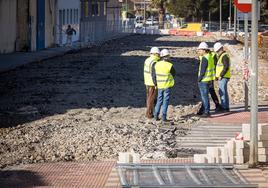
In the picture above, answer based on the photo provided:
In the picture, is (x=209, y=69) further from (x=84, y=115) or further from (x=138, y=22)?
(x=138, y=22)

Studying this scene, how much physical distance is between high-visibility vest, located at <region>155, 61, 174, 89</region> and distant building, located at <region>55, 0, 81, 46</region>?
40.6 metres

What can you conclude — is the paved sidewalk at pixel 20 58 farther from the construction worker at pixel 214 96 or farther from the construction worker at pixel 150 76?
the construction worker at pixel 150 76

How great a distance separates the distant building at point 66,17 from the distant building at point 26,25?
2.41 m

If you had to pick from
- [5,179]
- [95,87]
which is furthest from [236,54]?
[5,179]

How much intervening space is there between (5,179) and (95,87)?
587 inches

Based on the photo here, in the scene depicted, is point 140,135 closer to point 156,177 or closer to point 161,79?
point 161,79

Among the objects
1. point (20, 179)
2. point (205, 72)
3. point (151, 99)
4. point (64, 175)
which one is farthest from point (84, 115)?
point (20, 179)

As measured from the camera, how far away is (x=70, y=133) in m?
15.2

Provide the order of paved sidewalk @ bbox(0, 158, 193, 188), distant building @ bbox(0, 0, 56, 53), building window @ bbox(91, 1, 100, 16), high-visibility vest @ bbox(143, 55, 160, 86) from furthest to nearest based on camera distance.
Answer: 1. building window @ bbox(91, 1, 100, 16)
2. distant building @ bbox(0, 0, 56, 53)
3. high-visibility vest @ bbox(143, 55, 160, 86)
4. paved sidewalk @ bbox(0, 158, 193, 188)

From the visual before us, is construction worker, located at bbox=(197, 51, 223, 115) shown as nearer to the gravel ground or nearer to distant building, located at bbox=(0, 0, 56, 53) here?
the gravel ground

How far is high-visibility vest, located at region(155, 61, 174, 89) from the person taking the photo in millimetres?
17016

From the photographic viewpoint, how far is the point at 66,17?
6244 centimetres

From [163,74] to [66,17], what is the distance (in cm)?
4622

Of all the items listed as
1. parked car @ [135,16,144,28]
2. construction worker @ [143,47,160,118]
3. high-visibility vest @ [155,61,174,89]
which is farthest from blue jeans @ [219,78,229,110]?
parked car @ [135,16,144,28]
